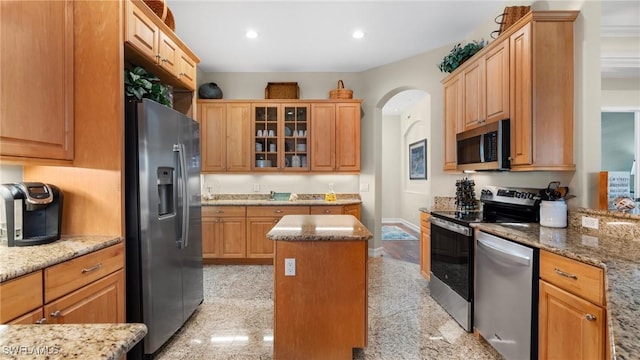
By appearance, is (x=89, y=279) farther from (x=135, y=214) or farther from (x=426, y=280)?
(x=426, y=280)

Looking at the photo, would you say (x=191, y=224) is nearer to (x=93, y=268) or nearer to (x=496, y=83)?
(x=93, y=268)

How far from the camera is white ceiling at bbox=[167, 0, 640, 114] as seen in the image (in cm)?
198

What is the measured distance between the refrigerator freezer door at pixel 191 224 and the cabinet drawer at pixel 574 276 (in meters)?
2.51

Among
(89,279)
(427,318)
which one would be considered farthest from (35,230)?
(427,318)

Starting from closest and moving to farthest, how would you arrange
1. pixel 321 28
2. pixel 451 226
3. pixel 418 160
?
pixel 451 226
pixel 321 28
pixel 418 160

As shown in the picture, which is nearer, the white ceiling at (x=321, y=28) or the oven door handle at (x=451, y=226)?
the oven door handle at (x=451, y=226)

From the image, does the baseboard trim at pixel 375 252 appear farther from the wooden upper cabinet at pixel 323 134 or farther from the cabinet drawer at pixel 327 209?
the wooden upper cabinet at pixel 323 134

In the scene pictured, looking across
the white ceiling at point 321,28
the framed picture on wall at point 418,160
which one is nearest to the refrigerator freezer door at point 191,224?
the white ceiling at point 321,28

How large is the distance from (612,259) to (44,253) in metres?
2.72

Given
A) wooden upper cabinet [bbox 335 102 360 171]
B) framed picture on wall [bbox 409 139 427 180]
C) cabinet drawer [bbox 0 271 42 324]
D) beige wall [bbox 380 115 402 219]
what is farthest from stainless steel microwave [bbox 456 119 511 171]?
beige wall [bbox 380 115 402 219]

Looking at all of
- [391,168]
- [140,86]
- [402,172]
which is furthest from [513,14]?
[391,168]

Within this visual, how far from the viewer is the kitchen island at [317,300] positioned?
1.85 m

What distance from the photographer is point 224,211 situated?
3.98 meters

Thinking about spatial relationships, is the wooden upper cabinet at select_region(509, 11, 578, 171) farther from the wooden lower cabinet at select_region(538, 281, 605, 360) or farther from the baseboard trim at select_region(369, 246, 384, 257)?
the baseboard trim at select_region(369, 246, 384, 257)
